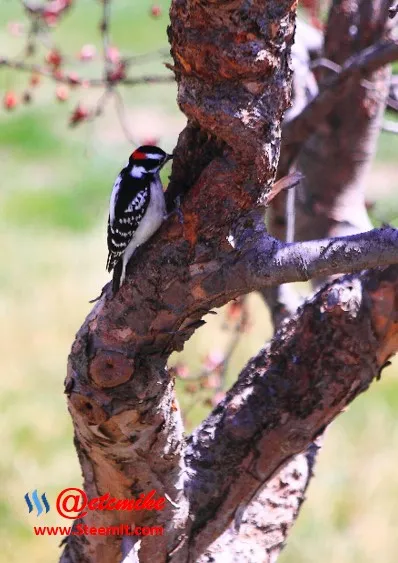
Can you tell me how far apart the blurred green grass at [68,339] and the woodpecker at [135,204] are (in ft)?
3.12

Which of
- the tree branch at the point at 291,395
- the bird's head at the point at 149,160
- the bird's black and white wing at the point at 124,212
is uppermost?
the bird's head at the point at 149,160

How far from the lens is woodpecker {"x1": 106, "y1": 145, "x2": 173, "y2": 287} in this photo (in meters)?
3.06

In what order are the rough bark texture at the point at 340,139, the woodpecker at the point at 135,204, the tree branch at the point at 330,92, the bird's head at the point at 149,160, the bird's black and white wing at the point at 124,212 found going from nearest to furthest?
1. the woodpecker at the point at 135,204
2. the bird's black and white wing at the point at 124,212
3. the tree branch at the point at 330,92
4. the bird's head at the point at 149,160
5. the rough bark texture at the point at 340,139

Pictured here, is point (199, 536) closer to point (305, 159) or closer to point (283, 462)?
point (283, 462)

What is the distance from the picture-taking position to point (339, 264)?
2.42 metres

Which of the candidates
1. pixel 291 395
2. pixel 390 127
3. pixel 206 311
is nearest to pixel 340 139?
pixel 390 127

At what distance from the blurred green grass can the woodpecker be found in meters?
0.95

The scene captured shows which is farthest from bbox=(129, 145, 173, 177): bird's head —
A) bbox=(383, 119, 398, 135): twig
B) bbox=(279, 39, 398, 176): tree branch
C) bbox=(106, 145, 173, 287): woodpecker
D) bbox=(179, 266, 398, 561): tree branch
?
bbox=(383, 119, 398, 135): twig

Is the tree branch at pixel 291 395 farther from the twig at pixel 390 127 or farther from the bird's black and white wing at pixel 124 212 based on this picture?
the twig at pixel 390 127

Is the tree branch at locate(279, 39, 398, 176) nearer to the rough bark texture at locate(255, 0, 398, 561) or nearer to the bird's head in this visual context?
the rough bark texture at locate(255, 0, 398, 561)

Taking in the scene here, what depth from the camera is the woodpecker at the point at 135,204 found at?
10.0ft

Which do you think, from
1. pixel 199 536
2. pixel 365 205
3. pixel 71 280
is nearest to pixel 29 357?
pixel 71 280

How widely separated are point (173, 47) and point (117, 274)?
0.68 m

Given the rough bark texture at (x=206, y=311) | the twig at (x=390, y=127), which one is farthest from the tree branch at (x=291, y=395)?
the twig at (x=390, y=127)
